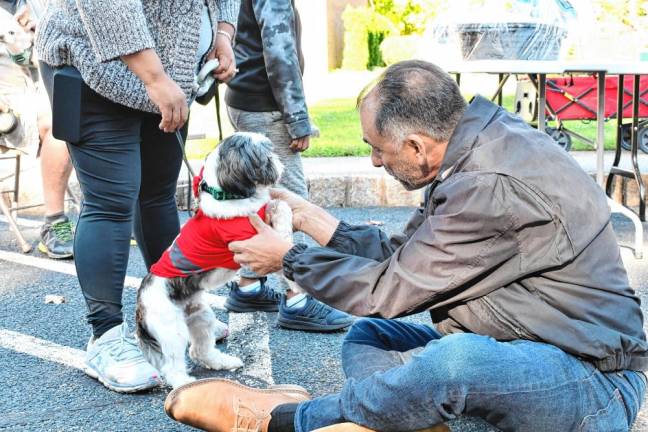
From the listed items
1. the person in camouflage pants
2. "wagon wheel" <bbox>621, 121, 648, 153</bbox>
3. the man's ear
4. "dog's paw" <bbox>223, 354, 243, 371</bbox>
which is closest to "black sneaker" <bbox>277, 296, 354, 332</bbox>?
the person in camouflage pants

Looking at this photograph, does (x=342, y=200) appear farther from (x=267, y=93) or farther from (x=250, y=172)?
(x=250, y=172)

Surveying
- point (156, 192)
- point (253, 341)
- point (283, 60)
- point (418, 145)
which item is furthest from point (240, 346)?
point (418, 145)

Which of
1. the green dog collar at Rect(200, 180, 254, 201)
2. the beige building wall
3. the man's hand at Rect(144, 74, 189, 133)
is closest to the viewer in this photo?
the man's hand at Rect(144, 74, 189, 133)

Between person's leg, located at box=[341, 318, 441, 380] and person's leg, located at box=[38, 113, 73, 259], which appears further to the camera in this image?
person's leg, located at box=[38, 113, 73, 259]

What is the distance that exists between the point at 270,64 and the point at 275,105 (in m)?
0.24

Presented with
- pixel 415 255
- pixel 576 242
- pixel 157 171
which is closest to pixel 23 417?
pixel 157 171

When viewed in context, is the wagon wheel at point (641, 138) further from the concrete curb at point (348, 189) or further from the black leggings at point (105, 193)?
the black leggings at point (105, 193)

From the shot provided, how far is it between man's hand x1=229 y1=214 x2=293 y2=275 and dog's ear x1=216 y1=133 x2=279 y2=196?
0.77 feet

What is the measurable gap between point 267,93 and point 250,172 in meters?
1.19

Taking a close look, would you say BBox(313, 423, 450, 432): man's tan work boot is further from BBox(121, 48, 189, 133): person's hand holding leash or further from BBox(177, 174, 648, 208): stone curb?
BBox(177, 174, 648, 208): stone curb

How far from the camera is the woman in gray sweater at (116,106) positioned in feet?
9.23

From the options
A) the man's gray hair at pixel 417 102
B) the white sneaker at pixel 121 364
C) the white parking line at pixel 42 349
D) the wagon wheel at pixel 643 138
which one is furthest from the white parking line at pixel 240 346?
the wagon wheel at pixel 643 138

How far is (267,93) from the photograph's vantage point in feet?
13.3

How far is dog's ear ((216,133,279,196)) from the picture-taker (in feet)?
9.66
